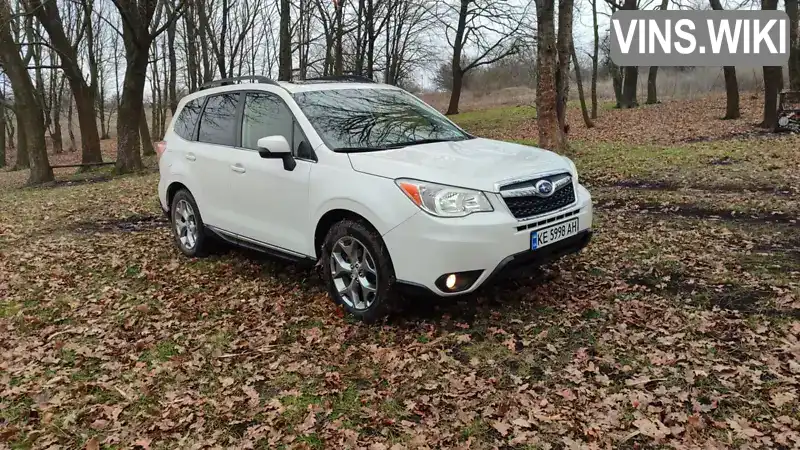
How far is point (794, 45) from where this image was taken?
15.4 metres

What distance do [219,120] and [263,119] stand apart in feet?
2.99

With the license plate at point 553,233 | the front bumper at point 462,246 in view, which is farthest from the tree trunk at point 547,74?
the front bumper at point 462,246

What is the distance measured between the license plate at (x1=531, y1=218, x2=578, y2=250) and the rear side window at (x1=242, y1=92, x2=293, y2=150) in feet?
7.26

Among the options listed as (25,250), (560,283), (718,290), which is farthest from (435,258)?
(25,250)

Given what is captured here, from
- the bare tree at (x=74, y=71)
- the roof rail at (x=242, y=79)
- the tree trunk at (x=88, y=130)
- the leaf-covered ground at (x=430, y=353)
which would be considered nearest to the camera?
the leaf-covered ground at (x=430, y=353)

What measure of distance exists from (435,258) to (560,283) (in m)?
1.69

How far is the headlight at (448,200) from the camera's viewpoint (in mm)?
3949

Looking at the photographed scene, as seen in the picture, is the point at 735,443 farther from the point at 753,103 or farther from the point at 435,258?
the point at 753,103

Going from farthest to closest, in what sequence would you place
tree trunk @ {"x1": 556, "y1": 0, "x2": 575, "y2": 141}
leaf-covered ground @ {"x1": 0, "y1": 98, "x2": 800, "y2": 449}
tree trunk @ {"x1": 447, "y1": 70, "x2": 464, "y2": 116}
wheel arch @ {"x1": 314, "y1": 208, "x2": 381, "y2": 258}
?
tree trunk @ {"x1": 447, "y1": 70, "x2": 464, "y2": 116}, tree trunk @ {"x1": 556, "y1": 0, "x2": 575, "y2": 141}, wheel arch @ {"x1": 314, "y1": 208, "x2": 381, "y2": 258}, leaf-covered ground @ {"x1": 0, "y1": 98, "x2": 800, "y2": 449}

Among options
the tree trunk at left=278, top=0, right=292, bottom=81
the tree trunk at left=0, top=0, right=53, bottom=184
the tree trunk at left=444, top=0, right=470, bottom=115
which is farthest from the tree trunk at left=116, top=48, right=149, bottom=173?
the tree trunk at left=444, top=0, right=470, bottom=115

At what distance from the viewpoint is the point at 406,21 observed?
33.2 metres

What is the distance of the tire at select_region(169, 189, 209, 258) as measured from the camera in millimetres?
6414

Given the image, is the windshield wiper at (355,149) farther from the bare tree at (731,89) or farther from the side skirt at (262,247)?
the bare tree at (731,89)

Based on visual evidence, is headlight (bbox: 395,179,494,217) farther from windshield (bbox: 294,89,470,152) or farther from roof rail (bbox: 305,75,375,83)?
roof rail (bbox: 305,75,375,83)
